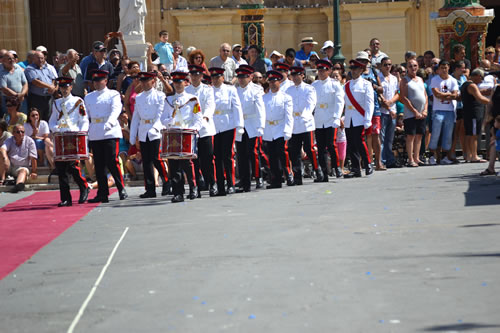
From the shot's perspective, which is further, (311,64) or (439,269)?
(311,64)

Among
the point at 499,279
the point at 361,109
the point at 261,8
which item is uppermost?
the point at 261,8

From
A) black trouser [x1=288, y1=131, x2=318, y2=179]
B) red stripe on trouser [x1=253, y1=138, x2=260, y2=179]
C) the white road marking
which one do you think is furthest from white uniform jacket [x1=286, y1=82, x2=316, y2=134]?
the white road marking

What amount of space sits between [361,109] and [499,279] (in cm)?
937

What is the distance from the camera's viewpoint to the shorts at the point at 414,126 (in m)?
19.0

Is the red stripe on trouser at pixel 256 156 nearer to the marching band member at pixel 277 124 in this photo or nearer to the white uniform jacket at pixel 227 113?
the marching band member at pixel 277 124

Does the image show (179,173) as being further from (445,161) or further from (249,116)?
(445,161)

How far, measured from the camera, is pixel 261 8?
2302 cm

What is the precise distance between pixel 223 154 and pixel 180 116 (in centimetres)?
121

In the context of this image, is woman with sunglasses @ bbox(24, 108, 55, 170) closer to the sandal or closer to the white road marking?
the sandal

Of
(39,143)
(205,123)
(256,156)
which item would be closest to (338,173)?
(256,156)

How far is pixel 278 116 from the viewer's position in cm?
1656

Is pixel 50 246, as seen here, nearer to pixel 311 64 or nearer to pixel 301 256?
pixel 301 256

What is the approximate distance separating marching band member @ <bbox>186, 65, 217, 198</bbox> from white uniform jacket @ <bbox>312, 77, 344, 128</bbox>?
2319 mm

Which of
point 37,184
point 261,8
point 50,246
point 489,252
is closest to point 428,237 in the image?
point 489,252
